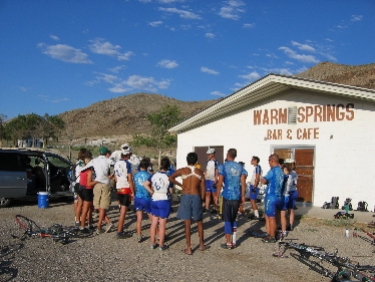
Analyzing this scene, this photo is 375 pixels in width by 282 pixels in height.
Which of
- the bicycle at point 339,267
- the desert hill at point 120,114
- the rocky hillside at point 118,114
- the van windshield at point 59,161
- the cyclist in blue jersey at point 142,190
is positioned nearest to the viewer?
the bicycle at point 339,267

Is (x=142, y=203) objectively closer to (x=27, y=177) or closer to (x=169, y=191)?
(x=169, y=191)

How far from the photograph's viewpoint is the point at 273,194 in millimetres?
8172

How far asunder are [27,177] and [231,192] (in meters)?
7.08

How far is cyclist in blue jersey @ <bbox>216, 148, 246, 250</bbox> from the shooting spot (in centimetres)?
758

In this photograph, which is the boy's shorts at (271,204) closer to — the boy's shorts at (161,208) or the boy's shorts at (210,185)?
the boy's shorts at (161,208)

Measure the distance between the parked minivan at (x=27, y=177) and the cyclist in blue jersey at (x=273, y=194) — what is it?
708cm

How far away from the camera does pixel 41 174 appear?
1294 cm

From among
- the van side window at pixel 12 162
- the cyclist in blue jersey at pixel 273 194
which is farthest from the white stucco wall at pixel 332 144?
the van side window at pixel 12 162

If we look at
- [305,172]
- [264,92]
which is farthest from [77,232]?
[264,92]

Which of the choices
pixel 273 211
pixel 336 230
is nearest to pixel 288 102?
pixel 336 230

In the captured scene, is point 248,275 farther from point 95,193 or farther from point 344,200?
point 344,200

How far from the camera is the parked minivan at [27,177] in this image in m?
11.7

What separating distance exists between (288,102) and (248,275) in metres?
8.95

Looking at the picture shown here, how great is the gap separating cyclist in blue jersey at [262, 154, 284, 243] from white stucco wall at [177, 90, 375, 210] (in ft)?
16.6
